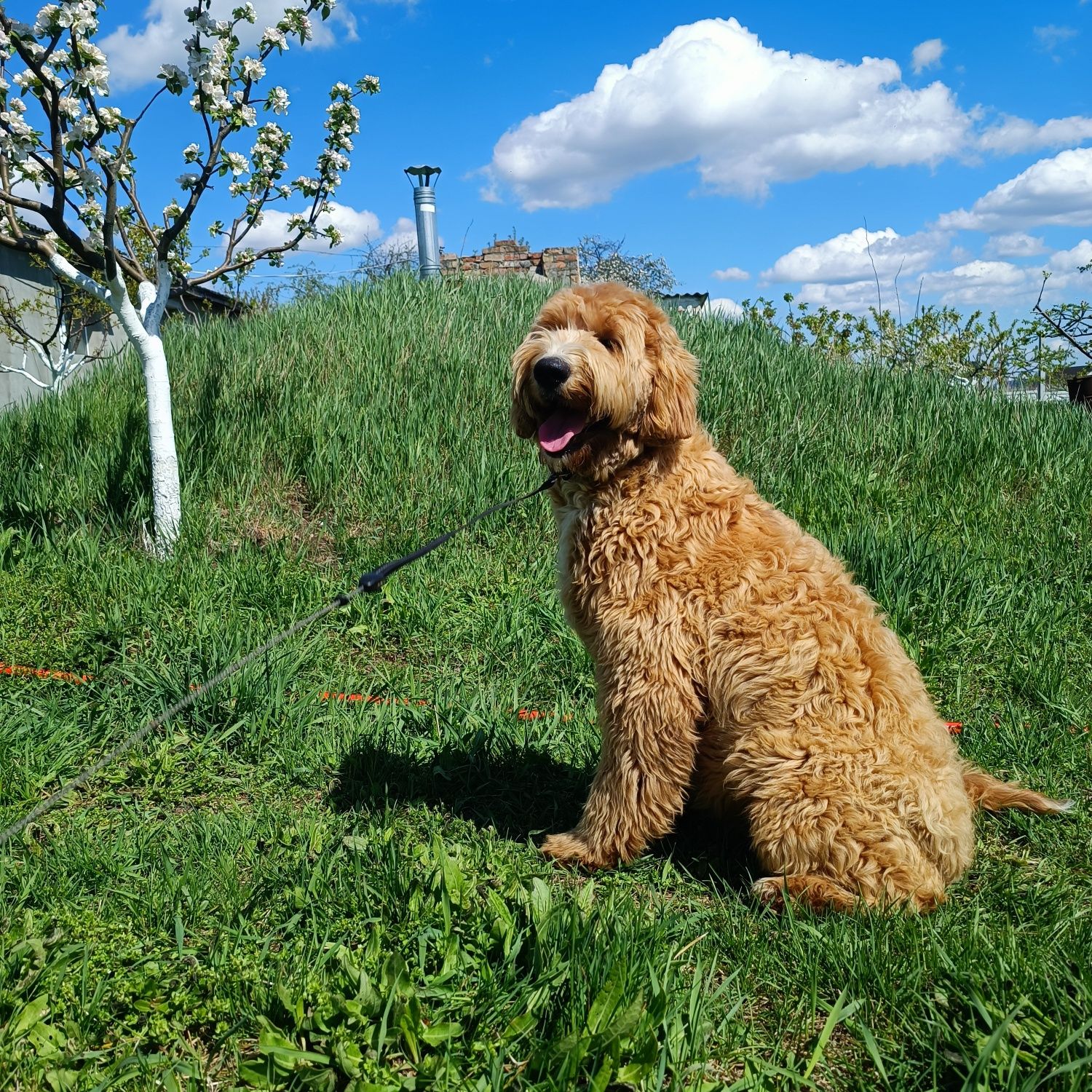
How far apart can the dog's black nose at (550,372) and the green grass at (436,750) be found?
157cm

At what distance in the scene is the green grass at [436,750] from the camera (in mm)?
2086

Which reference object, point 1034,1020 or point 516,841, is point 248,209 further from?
point 1034,1020

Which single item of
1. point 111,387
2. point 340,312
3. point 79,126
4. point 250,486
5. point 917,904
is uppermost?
point 79,126

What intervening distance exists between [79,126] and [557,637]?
4.29 m

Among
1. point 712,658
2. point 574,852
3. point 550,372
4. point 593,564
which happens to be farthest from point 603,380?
point 574,852

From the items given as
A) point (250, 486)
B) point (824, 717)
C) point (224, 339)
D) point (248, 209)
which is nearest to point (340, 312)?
point (224, 339)

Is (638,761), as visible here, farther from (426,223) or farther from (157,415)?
(426,223)

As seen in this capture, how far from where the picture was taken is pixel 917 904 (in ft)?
8.54

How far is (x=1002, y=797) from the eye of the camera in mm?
2977

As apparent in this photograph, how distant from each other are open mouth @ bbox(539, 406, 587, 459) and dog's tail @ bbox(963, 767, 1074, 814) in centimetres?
181

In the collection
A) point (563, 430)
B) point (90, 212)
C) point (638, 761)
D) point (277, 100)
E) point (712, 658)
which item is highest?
point (277, 100)

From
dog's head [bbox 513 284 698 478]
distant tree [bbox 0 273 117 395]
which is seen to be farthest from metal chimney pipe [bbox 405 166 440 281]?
dog's head [bbox 513 284 698 478]

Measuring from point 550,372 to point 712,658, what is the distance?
1094mm

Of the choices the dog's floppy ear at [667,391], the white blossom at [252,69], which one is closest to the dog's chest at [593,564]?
the dog's floppy ear at [667,391]
